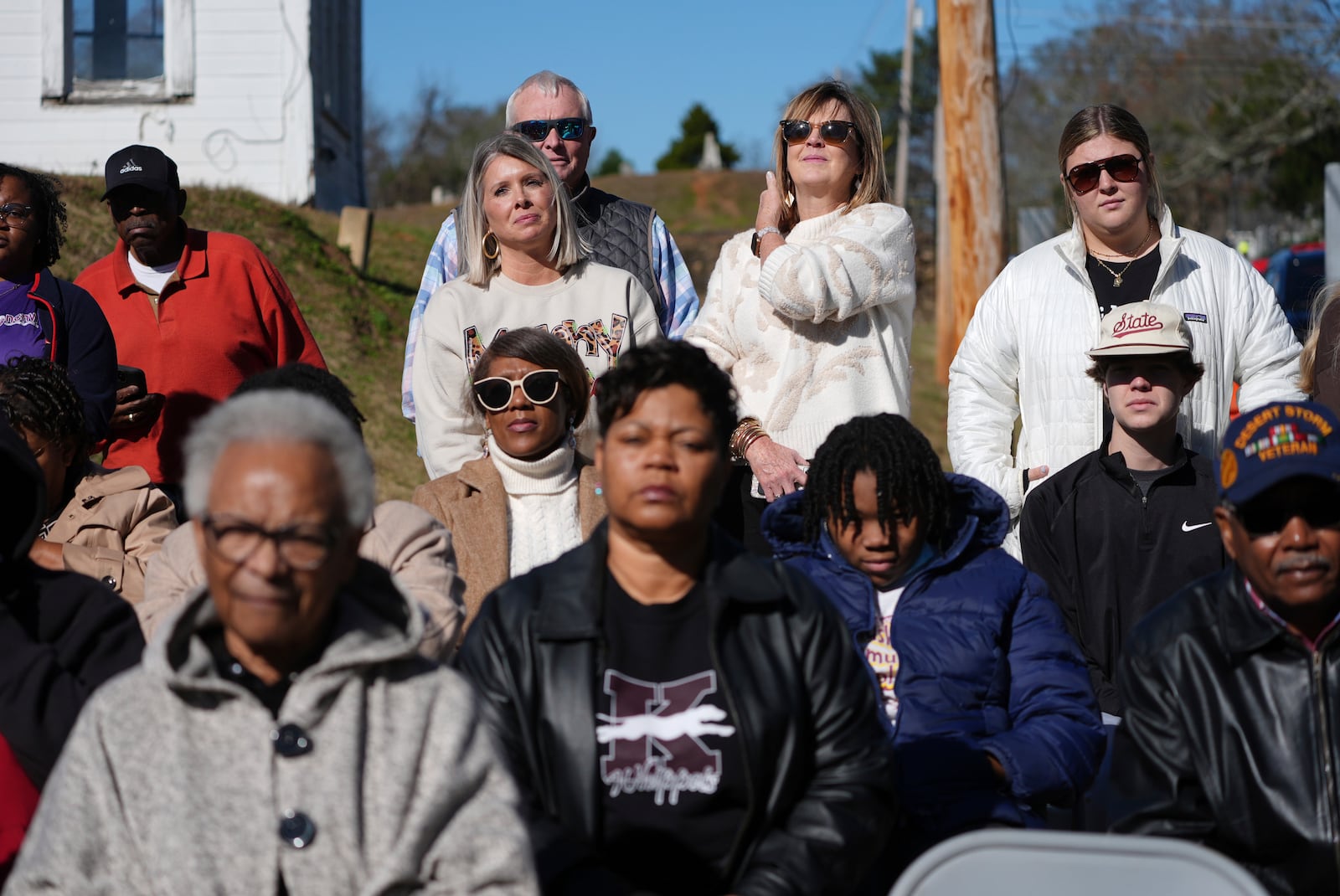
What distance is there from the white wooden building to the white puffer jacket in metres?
10.9

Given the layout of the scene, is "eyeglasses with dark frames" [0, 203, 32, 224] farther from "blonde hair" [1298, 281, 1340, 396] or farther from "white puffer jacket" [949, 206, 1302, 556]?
"blonde hair" [1298, 281, 1340, 396]

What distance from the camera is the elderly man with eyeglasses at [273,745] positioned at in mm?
2350

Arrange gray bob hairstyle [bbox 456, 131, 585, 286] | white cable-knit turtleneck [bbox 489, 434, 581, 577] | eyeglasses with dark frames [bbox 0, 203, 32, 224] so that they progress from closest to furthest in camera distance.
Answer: white cable-knit turtleneck [bbox 489, 434, 581, 577]
gray bob hairstyle [bbox 456, 131, 585, 286]
eyeglasses with dark frames [bbox 0, 203, 32, 224]

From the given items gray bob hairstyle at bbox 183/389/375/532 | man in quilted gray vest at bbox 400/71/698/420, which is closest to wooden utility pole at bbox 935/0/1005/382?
man in quilted gray vest at bbox 400/71/698/420

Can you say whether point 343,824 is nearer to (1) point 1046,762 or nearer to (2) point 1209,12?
(1) point 1046,762

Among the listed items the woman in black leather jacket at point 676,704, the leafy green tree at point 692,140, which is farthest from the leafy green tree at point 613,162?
the woman in black leather jacket at point 676,704

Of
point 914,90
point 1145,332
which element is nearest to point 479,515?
point 1145,332

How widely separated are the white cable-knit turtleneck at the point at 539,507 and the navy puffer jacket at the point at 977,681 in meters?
0.80

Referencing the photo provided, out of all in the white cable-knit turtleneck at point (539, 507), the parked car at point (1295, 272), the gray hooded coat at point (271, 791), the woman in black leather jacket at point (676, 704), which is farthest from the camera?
the parked car at point (1295, 272)

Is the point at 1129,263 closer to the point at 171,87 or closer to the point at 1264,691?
the point at 1264,691

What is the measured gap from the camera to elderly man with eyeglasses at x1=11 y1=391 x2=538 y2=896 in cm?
235

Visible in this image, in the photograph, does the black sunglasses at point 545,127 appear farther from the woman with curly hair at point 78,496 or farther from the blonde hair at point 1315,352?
the blonde hair at point 1315,352

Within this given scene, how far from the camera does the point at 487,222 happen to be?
4852 millimetres

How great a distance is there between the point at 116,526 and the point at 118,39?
11448mm
